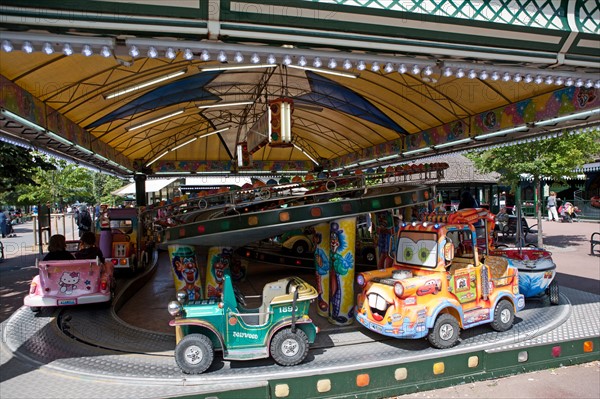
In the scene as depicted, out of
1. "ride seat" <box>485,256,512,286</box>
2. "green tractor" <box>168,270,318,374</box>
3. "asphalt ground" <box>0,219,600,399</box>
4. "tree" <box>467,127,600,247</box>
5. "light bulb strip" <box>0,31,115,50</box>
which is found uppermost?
"light bulb strip" <box>0,31,115,50</box>

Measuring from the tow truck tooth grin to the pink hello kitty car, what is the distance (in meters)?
4.81

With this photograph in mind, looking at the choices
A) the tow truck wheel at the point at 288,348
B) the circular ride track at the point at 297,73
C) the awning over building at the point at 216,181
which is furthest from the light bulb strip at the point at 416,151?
the awning over building at the point at 216,181

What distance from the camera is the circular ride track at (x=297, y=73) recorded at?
4.01 metres

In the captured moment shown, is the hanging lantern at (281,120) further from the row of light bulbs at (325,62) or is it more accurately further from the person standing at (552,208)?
the person standing at (552,208)

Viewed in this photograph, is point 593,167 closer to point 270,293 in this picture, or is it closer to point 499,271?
point 499,271

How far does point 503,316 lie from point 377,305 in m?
2.11

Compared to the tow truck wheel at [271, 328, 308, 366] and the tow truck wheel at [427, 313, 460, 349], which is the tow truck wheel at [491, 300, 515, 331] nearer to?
the tow truck wheel at [427, 313, 460, 349]

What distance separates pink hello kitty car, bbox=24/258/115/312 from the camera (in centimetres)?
704

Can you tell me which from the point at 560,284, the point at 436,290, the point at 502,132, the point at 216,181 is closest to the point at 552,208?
the point at 560,284

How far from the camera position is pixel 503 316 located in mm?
6059

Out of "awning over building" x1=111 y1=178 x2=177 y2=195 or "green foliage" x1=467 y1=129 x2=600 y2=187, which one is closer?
"green foliage" x1=467 y1=129 x2=600 y2=187

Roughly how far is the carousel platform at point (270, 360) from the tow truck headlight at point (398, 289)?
0.76m

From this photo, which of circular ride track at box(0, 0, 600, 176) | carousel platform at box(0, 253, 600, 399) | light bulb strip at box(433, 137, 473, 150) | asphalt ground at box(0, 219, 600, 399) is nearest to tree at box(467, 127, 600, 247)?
asphalt ground at box(0, 219, 600, 399)

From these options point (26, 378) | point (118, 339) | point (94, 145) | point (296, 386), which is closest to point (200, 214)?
point (118, 339)
